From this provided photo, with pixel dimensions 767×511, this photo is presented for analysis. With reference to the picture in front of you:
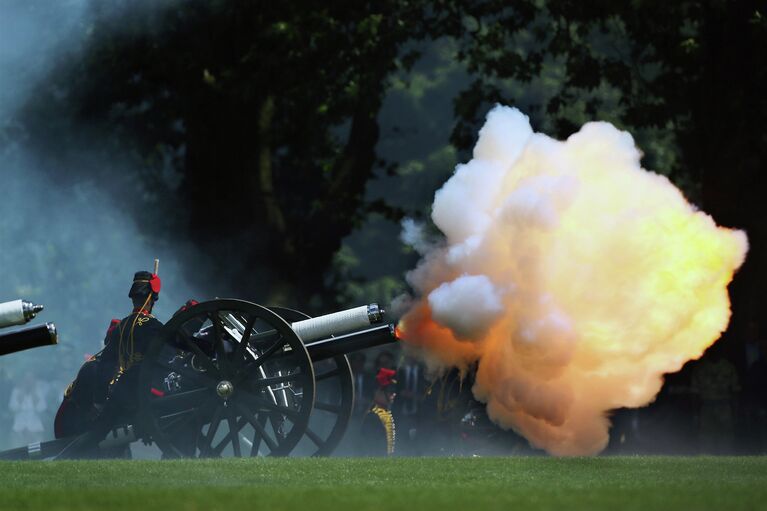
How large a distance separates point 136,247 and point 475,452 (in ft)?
51.7

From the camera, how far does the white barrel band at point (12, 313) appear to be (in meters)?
12.8

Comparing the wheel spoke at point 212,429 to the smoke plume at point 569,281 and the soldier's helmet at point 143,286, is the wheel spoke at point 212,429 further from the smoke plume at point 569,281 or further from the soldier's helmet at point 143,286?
the smoke plume at point 569,281

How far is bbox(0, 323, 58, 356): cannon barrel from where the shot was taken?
12.6 metres

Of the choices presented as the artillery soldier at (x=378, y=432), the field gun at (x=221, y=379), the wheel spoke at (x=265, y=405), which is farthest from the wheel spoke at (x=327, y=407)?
the artillery soldier at (x=378, y=432)

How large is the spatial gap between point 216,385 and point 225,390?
0.12 m

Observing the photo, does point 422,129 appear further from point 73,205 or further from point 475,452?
point 475,452

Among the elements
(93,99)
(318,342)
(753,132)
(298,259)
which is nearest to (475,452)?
(318,342)

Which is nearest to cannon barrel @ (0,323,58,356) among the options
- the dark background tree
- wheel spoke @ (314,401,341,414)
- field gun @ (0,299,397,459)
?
field gun @ (0,299,397,459)

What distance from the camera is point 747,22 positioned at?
21.8 meters

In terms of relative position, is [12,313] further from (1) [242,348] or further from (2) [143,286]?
(2) [143,286]

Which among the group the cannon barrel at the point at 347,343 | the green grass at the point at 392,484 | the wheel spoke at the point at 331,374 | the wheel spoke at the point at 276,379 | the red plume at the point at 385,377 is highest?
the red plume at the point at 385,377

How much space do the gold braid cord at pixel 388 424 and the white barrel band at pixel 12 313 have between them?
288 inches

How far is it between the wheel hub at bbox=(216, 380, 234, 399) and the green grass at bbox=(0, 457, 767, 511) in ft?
3.22

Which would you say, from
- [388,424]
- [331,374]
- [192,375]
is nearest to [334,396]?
[331,374]
